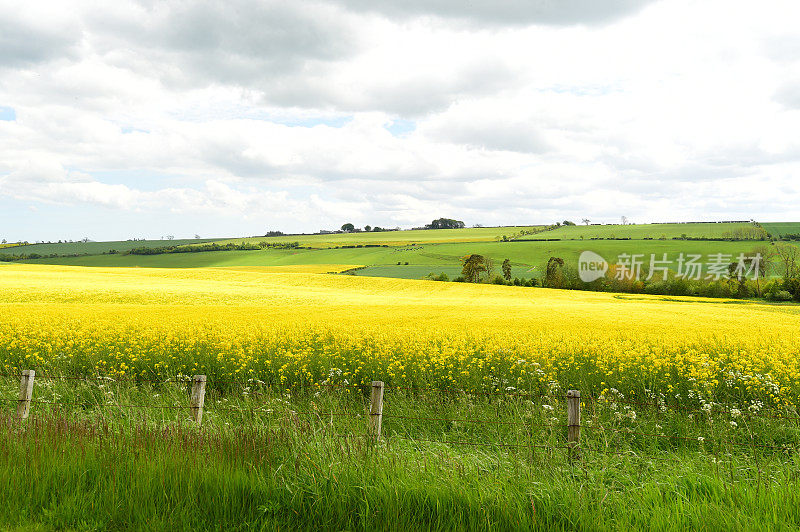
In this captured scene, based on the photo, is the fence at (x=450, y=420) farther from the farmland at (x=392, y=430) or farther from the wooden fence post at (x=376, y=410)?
the farmland at (x=392, y=430)

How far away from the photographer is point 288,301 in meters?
32.8

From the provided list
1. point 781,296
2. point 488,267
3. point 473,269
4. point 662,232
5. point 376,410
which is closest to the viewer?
point 376,410

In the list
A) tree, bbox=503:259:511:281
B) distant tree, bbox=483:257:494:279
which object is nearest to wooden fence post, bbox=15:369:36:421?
tree, bbox=503:259:511:281

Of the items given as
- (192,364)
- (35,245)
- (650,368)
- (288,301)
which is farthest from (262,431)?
(35,245)

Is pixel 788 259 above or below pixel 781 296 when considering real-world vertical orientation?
above

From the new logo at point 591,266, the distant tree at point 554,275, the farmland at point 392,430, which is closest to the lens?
the farmland at point 392,430

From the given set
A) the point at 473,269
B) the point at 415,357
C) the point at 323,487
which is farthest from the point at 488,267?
the point at 323,487

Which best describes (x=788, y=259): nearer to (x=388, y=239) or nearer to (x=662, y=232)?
(x=662, y=232)

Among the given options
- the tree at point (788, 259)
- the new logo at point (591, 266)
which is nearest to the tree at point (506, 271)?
the new logo at point (591, 266)

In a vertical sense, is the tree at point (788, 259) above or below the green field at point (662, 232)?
below

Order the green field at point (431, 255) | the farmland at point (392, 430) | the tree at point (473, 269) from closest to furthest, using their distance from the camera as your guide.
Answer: the farmland at point (392, 430) → the tree at point (473, 269) → the green field at point (431, 255)

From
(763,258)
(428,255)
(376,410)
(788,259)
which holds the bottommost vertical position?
(376,410)

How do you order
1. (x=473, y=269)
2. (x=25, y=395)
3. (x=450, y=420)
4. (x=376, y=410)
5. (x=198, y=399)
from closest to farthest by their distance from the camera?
(x=376, y=410) < (x=198, y=399) < (x=25, y=395) < (x=450, y=420) < (x=473, y=269)

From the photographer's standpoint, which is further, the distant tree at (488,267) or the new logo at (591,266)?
the distant tree at (488,267)
